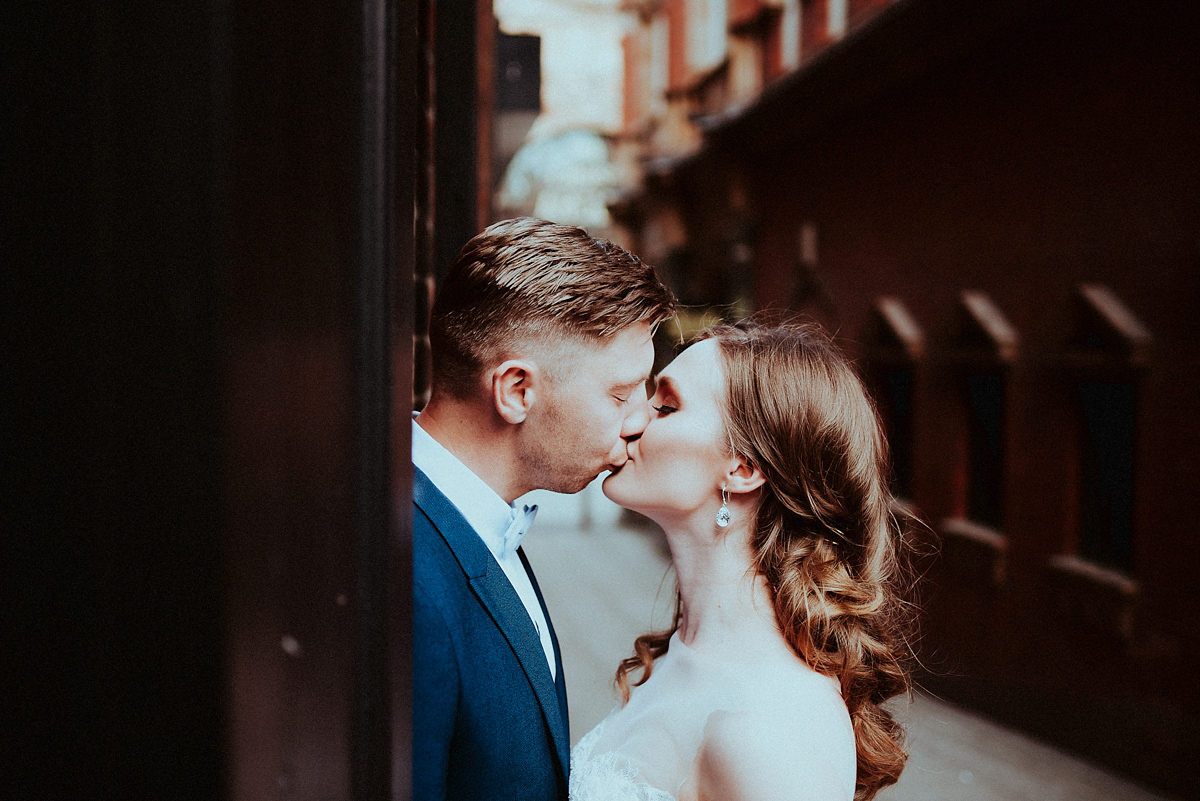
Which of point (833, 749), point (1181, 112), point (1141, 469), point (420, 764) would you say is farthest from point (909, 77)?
point (420, 764)

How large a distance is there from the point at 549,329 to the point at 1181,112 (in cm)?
568

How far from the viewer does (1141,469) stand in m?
6.23

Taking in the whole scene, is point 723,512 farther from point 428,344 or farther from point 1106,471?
point 1106,471

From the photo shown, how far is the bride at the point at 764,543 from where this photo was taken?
7.23ft

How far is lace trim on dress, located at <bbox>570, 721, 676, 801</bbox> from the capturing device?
2.06 m

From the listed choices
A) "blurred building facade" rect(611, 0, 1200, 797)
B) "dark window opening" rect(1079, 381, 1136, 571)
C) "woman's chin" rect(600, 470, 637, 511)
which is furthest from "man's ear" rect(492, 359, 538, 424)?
"dark window opening" rect(1079, 381, 1136, 571)

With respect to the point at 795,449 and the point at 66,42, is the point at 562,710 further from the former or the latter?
the point at 66,42

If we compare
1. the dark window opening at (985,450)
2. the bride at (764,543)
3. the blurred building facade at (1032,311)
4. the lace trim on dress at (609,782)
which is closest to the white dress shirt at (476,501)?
the lace trim on dress at (609,782)

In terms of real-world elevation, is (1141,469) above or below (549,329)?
below

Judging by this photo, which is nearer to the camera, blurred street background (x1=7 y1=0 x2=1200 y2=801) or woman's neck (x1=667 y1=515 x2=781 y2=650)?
blurred street background (x1=7 y1=0 x2=1200 y2=801)

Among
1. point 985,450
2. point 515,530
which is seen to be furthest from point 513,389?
point 985,450

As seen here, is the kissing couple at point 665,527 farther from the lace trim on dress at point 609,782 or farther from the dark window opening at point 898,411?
the dark window opening at point 898,411

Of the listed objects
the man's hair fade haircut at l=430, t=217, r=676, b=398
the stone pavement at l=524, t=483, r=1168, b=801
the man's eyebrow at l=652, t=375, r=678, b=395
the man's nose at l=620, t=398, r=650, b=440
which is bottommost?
the stone pavement at l=524, t=483, r=1168, b=801

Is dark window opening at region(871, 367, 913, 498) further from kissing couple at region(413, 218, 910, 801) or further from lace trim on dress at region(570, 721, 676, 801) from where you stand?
lace trim on dress at region(570, 721, 676, 801)
